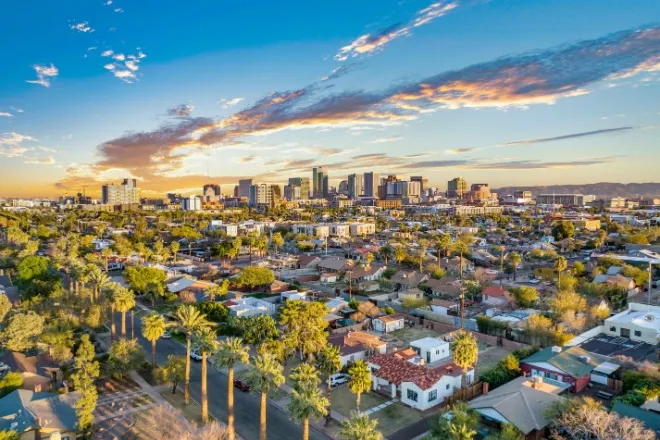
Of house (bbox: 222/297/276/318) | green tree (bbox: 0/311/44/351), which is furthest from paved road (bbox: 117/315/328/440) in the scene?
house (bbox: 222/297/276/318)

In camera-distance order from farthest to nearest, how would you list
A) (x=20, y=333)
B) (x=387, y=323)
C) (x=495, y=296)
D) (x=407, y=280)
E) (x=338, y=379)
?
1. (x=407, y=280)
2. (x=495, y=296)
3. (x=387, y=323)
4. (x=20, y=333)
5. (x=338, y=379)

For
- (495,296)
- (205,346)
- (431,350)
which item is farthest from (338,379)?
→ (495,296)

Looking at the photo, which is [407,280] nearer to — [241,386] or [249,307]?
[249,307]

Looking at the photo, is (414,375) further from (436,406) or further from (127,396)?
(127,396)

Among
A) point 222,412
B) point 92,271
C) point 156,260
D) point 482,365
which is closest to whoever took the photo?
point 222,412

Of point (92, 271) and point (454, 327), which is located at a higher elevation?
point (92, 271)

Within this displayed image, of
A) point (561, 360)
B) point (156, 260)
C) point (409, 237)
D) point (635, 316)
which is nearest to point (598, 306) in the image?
point (635, 316)

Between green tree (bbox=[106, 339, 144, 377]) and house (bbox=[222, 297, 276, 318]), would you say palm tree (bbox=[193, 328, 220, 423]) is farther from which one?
house (bbox=[222, 297, 276, 318])
